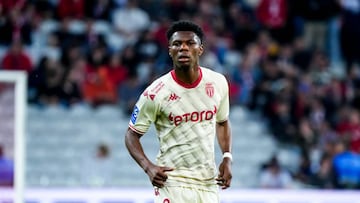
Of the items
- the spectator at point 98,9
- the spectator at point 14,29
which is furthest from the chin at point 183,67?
the spectator at point 98,9

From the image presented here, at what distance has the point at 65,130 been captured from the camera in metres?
18.3

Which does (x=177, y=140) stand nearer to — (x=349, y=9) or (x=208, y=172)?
(x=208, y=172)

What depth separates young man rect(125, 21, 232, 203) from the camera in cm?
865

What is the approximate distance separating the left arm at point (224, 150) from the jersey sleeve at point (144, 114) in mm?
583

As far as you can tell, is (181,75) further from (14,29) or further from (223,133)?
(14,29)

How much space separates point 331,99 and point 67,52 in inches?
162

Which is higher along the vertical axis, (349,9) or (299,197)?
(349,9)

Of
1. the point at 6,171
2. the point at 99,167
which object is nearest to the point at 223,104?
the point at 6,171

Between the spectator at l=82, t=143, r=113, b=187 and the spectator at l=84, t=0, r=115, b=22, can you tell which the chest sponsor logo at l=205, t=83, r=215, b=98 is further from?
the spectator at l=84, t=0, r=115, b=22

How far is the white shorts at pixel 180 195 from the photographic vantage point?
341 inches

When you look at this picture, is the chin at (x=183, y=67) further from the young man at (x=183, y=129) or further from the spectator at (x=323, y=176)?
the spectator at (x=323, y=176)

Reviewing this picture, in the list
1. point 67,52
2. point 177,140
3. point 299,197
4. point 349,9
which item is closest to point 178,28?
point 177,140

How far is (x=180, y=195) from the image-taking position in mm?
8664

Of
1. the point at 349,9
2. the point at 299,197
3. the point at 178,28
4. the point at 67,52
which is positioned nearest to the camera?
the point at 178,28
